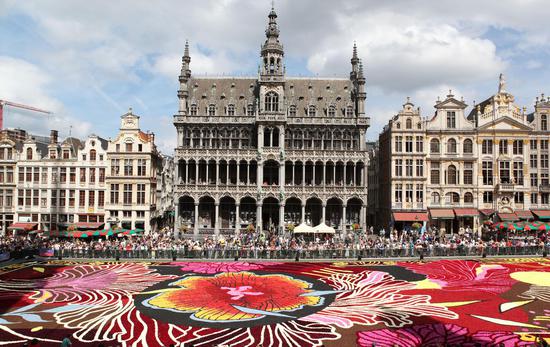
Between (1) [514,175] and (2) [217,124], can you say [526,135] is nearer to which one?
(1) [514,175]

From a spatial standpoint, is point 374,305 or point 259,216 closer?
point 374,305

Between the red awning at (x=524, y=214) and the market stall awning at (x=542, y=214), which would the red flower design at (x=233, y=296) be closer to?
the red awning at (x=524, y=214)

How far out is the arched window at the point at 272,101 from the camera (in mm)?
66562

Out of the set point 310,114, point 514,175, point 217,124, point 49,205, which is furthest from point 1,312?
point 514,175

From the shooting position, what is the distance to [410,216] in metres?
61.5

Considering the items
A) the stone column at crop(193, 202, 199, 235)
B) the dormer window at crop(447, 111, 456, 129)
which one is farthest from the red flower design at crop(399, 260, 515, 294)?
the stone column at crop(193, 202, 199, 235)

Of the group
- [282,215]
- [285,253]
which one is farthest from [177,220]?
[285,253]

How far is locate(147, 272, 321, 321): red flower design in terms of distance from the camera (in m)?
24.9

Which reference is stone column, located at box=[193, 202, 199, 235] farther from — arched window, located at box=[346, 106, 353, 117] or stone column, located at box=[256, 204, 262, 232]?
arched window, located at box=[346, 106, 353, 117]

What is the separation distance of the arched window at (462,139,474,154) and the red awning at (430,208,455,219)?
9.33 metres

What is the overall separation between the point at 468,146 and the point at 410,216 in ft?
45.8

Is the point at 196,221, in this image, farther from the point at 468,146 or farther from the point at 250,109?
the point at 468,146

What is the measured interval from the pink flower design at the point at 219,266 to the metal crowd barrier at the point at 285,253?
1920 millimetres

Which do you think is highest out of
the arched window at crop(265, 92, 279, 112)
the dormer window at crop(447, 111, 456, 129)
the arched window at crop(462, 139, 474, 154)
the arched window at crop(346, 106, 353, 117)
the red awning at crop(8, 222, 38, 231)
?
the arched window at crop(265, 92, 279, 112)
